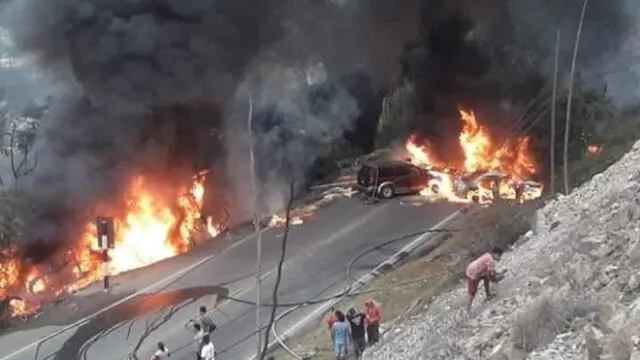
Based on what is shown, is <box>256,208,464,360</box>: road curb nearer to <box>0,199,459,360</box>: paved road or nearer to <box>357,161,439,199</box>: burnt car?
<box>0,199,459,360</box>: paved road

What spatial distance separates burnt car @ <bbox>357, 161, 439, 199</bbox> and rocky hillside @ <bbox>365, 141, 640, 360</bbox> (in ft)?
51.6

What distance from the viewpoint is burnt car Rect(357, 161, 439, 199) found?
31812 mm

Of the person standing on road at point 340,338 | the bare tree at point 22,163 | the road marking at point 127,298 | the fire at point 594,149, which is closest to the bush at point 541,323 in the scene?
Result: the person standing on road at point 340,338

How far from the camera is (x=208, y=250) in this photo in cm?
2791

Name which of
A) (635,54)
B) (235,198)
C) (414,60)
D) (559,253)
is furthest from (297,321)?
(635,54)

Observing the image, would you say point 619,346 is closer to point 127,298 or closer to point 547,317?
point 547,317

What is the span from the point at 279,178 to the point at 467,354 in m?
25.0

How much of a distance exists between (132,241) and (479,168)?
14299 millimetres

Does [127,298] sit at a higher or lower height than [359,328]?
lower

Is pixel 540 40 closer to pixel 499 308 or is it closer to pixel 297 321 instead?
pixel 297 321

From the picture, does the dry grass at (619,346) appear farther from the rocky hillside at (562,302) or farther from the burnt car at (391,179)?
the burnt car at (391,179)

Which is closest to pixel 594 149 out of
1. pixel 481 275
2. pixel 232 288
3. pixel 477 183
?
pixel 477 183

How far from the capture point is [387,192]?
3198 cm

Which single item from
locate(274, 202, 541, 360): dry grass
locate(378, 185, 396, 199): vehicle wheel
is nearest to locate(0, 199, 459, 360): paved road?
locate(378, 185, 396, 199): vehicle wheel
